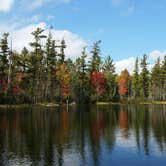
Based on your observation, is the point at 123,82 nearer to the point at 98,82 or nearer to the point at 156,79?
the point at 156,79

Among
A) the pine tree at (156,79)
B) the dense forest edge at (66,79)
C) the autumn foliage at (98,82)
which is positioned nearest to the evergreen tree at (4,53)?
the dense forest edge at (66,79)

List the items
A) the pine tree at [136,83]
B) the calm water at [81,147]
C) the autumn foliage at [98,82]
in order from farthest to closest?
the pine tree at [136,83], the autumn foliage at [98,82], the calm water at [81,147]

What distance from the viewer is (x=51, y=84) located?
108m

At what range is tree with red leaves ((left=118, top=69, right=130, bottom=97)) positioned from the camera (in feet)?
460

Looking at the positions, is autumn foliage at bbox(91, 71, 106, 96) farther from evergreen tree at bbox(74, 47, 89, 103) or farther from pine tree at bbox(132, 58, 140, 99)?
pine tree at bbox(132, 58, 140, 99)

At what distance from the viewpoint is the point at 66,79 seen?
111 metres

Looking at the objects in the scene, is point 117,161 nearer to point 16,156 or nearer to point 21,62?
point 16,156

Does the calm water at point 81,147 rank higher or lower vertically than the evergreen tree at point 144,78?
lower

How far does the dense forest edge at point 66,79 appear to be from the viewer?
95875mm

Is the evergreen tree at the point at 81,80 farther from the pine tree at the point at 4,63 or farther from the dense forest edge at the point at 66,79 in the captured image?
the pine tree at the point at 4,63

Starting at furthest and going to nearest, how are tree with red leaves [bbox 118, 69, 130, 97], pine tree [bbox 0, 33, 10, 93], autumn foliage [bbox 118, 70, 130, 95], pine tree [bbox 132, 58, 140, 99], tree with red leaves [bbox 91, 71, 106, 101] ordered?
pine tree [bbox 132, 58, 140, 99] → tree with red leaves [bbox 118, 69, 130, 97] → autumn foliage [bbox 118, 70, 130, 95] → tree with red leaves [bbox 91, 71, 106, 101] → pine tree [bbox 0, 33, 10, 93]

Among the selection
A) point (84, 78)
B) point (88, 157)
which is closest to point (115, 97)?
point (84, 78)

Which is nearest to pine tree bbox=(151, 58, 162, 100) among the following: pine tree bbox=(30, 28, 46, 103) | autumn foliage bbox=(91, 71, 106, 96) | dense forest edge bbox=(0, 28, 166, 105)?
dense forest edge bbox=(0, 28, 166, 105)

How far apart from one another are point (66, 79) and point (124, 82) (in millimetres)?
→ 40468
